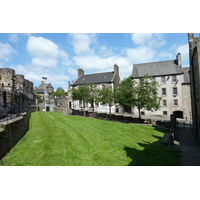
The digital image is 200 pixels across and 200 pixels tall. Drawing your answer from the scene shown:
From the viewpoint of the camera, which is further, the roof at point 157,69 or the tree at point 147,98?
the roof at point 157,69

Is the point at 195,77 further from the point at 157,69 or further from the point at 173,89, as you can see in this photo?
the point at 157,69

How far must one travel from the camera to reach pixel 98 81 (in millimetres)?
39750

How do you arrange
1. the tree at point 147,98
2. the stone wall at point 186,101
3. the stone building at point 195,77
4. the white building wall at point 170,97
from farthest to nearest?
1. the white building wall at point 170,97
2. the stone wall at point 186,101
3. the tree at point 147,98
4. the stone building at point 195,77

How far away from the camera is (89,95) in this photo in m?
27.7

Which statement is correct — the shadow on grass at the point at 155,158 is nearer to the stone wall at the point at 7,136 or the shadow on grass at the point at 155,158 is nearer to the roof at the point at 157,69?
the stone wall at the point at 7,136

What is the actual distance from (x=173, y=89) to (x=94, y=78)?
21889 mm

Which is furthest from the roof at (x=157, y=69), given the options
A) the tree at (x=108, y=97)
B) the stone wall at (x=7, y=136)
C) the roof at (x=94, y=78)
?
the stone wall at (x=7, y=136)

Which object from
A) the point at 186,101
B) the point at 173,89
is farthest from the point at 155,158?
the point at 173,89

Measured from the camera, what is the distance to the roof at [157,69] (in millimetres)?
33375

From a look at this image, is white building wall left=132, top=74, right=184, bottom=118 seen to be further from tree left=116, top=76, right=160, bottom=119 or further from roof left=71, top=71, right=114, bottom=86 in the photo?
tree left=116, top=76, right=160, bottom=119

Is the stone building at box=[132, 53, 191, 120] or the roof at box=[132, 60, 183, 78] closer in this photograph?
the stone building at box=[132, 53, 191, 120]

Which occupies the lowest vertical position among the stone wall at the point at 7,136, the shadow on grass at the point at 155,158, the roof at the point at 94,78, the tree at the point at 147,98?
the shadow on grass at the point at 155,158

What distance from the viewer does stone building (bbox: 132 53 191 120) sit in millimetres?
31328

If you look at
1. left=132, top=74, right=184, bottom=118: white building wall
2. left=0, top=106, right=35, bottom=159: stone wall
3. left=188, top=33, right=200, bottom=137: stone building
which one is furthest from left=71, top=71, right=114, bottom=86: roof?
left=0, top=106, right=35, bottom=159: stone wall
